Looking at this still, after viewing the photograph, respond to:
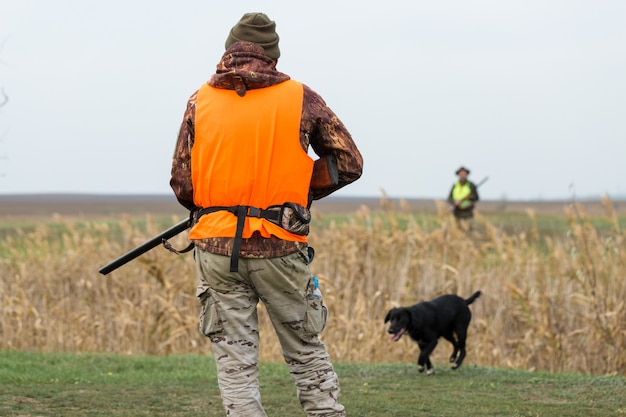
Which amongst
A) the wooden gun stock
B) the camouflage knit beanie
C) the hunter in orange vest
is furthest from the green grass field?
the camouflage knit beanie

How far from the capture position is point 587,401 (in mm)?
7387

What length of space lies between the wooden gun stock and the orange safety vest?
7.3 inches

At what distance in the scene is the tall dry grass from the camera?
35.3 ft

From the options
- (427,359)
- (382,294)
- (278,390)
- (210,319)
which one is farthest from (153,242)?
(382,294)

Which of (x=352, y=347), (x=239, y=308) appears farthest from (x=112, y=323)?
(x=239, y=308)

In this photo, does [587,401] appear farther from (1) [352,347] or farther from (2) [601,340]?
(1) [352,347]

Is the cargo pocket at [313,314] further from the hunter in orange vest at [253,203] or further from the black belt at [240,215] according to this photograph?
the black belt at [240,215]

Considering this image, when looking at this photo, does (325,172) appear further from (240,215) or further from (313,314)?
(313,314)

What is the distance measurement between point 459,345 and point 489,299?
226 centimetres

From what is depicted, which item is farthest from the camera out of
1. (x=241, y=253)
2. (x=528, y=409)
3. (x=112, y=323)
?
(x=112, y=323)

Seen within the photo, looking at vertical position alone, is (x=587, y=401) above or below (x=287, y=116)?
below

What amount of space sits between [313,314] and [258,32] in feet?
4.84

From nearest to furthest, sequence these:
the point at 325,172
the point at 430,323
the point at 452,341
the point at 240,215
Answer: the point at 240,215
the point at 325,172
the point at 430,323
the point at 452,341

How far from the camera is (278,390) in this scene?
8.05 metres
